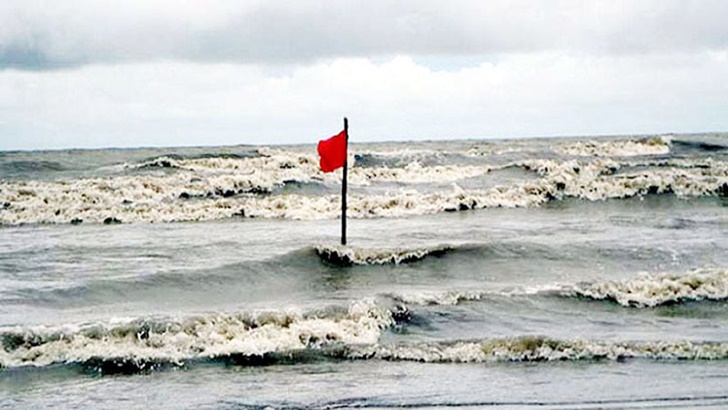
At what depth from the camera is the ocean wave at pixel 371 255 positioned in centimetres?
1644

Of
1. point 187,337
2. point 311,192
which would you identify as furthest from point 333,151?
point 311,192

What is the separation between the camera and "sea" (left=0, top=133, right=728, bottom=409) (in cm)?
863

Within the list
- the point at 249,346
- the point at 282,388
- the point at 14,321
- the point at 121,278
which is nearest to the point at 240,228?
the point at 121,278

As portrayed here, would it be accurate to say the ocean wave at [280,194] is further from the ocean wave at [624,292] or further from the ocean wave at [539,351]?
the ocean wave at [539,351]

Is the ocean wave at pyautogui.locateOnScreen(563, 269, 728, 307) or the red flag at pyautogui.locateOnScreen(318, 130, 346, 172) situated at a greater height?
the red flag at pyautogui.locateOnScreen(318, 130, 346, 172)

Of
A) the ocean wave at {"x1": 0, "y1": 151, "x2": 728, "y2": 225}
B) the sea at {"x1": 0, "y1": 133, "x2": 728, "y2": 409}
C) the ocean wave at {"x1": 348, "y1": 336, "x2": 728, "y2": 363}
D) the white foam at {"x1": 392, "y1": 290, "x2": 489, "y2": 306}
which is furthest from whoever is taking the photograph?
the ocean wave at {"x1": 0, "y1": 151, "x2": 728, "y2": 225}

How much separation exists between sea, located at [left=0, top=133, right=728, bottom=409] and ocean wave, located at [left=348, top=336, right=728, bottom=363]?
3 cm

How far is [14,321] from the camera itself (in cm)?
1164

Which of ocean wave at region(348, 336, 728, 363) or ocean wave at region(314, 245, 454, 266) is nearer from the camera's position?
ocean wave at region(348, 336, 728, 363)

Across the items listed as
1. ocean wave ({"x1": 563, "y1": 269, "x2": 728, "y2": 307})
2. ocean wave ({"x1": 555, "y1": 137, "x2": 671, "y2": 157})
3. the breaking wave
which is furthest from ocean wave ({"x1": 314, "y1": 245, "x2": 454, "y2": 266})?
ocean wave ({"x1": 555, "y1": 137, "x2": 671, "y2": 157})

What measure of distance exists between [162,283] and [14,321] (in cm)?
316

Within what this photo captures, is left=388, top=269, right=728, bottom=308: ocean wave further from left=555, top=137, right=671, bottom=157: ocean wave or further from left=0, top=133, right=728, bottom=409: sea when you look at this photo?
left=555, top=137, right=671, bottom=157: ocean wave

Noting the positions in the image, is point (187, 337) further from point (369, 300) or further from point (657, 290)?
point (657, 290)

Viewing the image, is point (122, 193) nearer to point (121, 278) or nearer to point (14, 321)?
point (121, 278)
